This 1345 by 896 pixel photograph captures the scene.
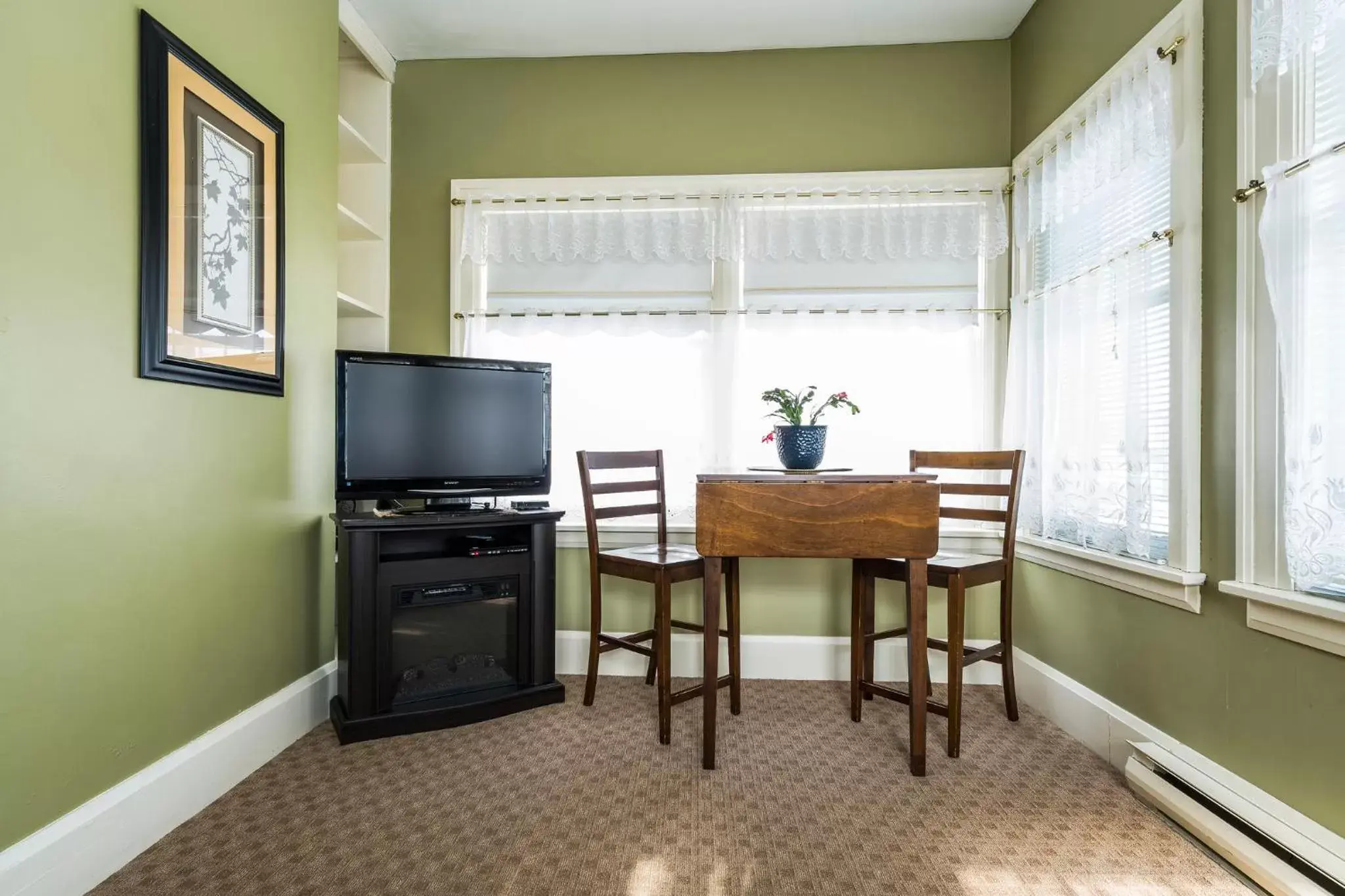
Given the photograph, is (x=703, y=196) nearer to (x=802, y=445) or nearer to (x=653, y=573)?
(x=802, y=445)

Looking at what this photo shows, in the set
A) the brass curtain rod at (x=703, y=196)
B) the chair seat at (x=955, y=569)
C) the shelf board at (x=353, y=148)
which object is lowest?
A: the chair seat at (x=955, y=569)

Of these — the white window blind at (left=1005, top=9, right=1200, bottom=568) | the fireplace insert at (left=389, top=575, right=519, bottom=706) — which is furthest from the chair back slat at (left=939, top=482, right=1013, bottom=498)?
the fireplace insert at (left=389, top=575, right=519, bottom=706)

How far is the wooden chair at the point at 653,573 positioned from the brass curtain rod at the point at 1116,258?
57.0 inches

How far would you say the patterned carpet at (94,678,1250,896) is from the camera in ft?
5.16

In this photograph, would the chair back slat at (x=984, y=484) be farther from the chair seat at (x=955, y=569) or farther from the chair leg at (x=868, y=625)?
the chair leg at (x=868, y=625)

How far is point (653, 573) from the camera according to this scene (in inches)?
95.0

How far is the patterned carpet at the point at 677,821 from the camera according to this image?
157 cm

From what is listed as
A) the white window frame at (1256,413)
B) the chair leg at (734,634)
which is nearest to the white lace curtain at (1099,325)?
the white window frame at (1256,413)

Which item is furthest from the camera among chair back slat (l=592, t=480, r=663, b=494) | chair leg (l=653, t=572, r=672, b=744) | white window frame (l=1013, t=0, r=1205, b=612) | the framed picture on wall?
chair back slat (l=592, t=480, r=663, b=494)

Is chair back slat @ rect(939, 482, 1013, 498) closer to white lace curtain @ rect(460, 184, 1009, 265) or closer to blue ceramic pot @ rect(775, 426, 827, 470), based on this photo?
blue ceramic pot @ rect(775, 426, 827, 470)

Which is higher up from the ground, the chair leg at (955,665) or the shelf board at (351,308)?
the shelf board at (351,308)

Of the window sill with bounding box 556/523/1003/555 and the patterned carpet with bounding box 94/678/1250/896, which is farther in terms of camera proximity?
the window sill with bounding box 556/523/1003/555

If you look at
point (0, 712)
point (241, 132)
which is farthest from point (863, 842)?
point (241, 132)

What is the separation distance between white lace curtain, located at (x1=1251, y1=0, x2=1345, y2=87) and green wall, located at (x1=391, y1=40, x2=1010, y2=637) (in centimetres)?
145
